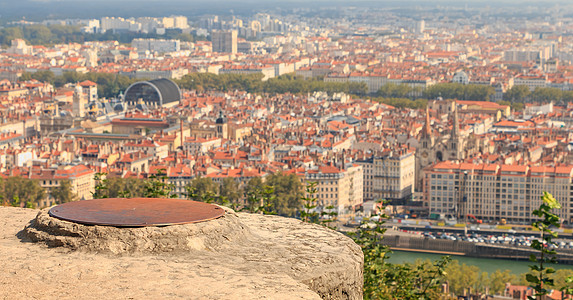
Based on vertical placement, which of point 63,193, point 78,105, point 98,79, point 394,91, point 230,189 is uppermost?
point 98,79

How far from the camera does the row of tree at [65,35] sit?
12400 centimetres

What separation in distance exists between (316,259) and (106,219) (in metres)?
1.01

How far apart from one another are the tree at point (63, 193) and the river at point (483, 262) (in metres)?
9.35

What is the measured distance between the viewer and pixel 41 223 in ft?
16.8

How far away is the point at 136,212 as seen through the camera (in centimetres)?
528

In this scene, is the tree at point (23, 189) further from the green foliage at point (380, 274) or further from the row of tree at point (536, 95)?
the row of tree at point (536, 95)

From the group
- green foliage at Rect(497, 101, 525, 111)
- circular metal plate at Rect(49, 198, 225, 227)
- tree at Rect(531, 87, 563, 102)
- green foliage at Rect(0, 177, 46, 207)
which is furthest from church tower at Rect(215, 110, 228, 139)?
circular metal plate at Rect(49, 198, 225, 227)

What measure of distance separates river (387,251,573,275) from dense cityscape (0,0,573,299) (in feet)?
3.93

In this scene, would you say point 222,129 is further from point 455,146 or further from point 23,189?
point 23,189

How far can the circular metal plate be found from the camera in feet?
16.4

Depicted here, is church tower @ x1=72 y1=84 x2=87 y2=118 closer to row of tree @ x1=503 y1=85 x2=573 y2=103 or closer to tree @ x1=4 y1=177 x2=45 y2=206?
tree @ x1=4 y1=177 x2=45 y2=206

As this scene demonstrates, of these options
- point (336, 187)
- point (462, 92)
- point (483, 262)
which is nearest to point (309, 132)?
point (336, 187)

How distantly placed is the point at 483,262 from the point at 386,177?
976 centimetres

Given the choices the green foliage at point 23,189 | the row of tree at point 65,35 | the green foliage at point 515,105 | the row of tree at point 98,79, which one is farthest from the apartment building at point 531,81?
the row of tree at point 65,35
